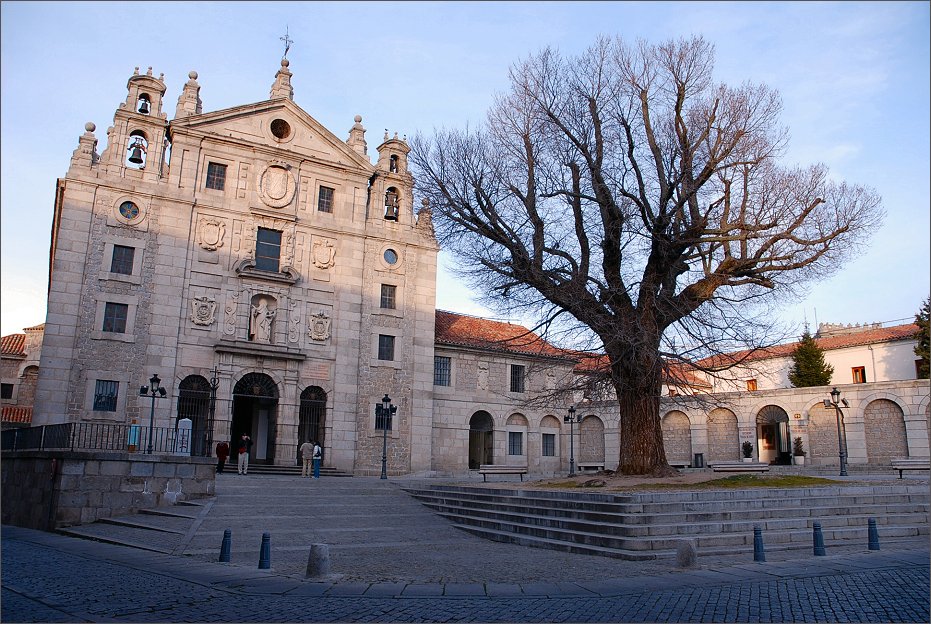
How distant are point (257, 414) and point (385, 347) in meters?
6.88

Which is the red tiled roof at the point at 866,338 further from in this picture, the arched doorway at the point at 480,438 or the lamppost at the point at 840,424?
the arched doorway at the point at 480,438

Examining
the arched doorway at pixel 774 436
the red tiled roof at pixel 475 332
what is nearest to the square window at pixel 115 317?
the red tiled roof at pixel 475 332

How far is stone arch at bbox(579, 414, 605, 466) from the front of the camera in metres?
43.4

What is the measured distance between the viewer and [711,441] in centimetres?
3938

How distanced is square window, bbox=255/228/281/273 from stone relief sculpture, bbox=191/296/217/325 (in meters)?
2.81

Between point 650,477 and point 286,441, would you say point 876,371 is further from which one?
point 286,441

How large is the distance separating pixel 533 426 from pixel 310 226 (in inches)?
673

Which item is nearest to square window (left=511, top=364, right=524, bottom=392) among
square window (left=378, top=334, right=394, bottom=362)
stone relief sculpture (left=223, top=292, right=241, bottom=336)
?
square window (left=378, top=334, right=394, bottom=362)

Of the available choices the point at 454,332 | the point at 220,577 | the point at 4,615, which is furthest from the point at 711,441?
the point at 4,615

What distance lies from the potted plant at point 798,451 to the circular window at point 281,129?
29.6 meters

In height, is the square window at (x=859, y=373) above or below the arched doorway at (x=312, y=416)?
above

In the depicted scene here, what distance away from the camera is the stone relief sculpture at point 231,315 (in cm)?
3153

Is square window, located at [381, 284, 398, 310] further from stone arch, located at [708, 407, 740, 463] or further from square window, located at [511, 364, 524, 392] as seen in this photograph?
stone arch, located at [708, 407, 740, 463]

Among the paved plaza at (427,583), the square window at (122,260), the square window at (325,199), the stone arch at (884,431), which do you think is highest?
the square window at (325,199)
